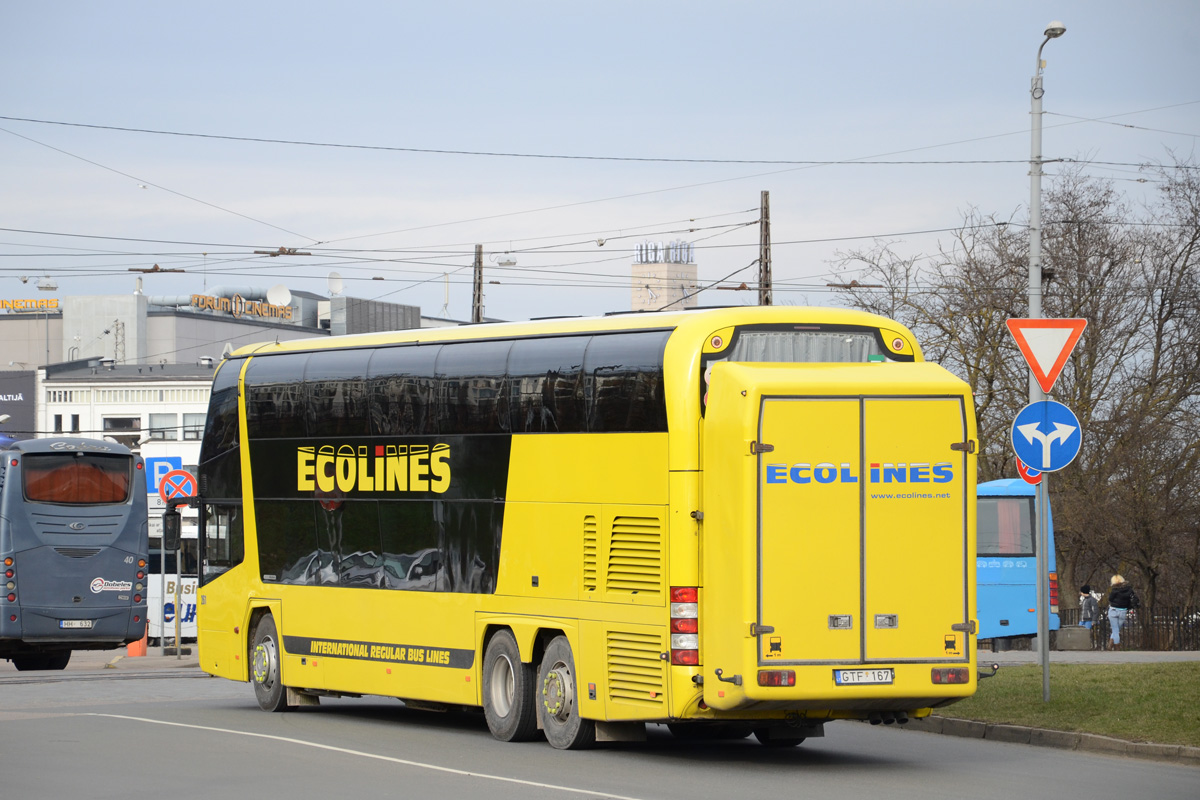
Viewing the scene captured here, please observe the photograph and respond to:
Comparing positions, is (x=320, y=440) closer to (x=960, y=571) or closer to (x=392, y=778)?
(x=392, y=778)

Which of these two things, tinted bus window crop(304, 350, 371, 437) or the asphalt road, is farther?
tinted bus window crop(304, 350, 371, 437)

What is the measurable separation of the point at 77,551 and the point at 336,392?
1371cm

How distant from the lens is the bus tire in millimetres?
15180

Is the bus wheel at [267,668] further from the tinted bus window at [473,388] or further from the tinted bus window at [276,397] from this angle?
the tinted bus window at [473,388]

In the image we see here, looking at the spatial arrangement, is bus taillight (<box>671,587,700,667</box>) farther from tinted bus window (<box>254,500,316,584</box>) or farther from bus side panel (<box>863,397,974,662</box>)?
→ tinted bus window (<box>254,500,316,584</box>)

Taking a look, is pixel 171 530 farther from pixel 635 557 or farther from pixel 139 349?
pixel 139 349

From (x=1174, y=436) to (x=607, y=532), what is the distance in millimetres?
32795

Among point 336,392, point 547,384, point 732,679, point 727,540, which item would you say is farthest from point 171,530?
point 732,679

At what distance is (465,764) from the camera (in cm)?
1345

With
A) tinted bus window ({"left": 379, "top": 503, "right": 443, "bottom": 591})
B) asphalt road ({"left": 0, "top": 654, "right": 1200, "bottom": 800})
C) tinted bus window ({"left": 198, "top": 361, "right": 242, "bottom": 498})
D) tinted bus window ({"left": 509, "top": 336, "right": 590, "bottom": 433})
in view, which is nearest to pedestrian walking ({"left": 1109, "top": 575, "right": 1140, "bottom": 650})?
asphalt road ({"left": 0, "top": 654, "right": 1200, "bottom": 800})

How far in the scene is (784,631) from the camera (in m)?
12.8

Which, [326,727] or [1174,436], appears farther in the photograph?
[1174,436]

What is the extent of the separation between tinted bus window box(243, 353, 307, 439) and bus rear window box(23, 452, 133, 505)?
11680mm

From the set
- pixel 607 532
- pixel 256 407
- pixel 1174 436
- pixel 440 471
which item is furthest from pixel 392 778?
pixel 1174 436
